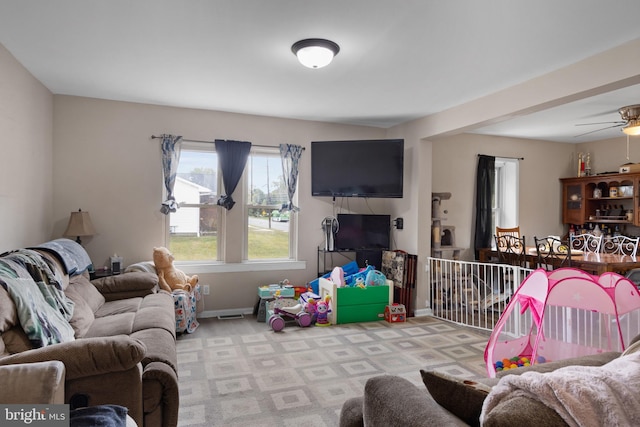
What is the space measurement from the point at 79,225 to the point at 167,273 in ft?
3.25

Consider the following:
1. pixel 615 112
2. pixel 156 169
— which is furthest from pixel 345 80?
pixel 615 112

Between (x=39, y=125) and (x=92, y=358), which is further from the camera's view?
(x=39, y=125)

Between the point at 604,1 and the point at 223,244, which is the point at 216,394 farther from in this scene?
the point at 604,1

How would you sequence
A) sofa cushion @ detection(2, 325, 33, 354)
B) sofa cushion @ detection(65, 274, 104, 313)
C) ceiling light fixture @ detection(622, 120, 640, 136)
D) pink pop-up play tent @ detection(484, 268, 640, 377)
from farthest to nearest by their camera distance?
ceiling light fixture @ detection(622, 120, 640, 136) < sofa cushion @ detection(65, 274, 104, 313) < pink pop-up play tent @ detection(484, 268, 640, 377) < sofa cushion @ detection(2, 325, 33, 354)

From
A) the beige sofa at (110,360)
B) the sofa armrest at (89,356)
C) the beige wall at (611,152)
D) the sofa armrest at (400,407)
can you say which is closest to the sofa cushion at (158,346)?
the beige sofa at (110,360)

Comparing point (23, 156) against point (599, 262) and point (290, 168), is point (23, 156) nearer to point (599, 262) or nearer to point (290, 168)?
point (290, 168)

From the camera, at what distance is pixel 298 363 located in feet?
11.3

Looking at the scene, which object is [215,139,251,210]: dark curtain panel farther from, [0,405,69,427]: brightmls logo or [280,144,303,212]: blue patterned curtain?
[0,405,69,427]: brightmls logo

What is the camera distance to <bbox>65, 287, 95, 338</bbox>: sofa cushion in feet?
8.75

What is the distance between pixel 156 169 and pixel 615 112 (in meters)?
5.51

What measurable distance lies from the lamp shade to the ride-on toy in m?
2.08

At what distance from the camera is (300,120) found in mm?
5281

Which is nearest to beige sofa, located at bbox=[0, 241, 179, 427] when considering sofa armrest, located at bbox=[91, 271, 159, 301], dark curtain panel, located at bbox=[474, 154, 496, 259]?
sofa armrest, located at bbox=[91, 271, 159, 301]

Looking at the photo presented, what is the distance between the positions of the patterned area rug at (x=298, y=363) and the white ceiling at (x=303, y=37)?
2.54m
